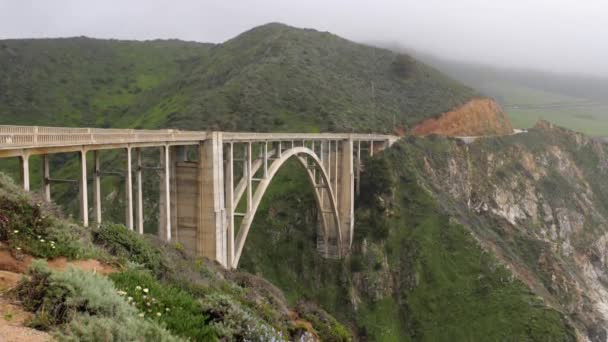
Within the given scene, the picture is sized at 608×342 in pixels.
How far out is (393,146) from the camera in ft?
165

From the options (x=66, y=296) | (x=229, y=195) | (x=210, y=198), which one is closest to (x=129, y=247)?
(x=66, y=296)

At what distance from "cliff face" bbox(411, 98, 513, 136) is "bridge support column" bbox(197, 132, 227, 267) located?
1835 inches

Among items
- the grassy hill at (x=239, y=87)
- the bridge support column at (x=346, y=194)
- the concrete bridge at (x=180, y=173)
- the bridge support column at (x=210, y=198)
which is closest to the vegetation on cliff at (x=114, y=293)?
the concrete bridge at (x=180, y=173)

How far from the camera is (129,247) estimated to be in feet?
38.3

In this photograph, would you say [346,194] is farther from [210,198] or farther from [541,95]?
[541,95]

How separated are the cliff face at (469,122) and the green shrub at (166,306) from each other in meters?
58.1

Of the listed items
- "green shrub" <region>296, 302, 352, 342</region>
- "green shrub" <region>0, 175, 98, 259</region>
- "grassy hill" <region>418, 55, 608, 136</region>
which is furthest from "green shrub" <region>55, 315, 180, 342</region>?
"grassy hill" <region>418, 55, 608, 136</region>

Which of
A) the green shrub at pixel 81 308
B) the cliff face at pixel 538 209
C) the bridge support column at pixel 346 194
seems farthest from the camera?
the cliff face at pixel 538 209

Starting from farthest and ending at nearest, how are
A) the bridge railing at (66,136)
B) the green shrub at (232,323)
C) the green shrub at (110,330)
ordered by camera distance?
the bridge railing at (66,136), the green shrub at (232,323), the green shrub at (110,330)

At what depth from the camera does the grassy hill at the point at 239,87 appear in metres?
59.2

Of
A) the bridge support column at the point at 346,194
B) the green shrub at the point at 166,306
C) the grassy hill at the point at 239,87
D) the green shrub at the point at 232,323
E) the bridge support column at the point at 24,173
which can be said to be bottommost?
the bridge support column at the point at 346,194

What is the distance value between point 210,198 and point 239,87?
45.9 meters

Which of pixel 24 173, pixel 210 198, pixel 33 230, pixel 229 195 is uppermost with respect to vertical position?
pixel 24 173

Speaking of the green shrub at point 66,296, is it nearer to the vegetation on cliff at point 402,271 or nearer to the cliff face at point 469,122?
the vegetation on cliff at point 402,271
